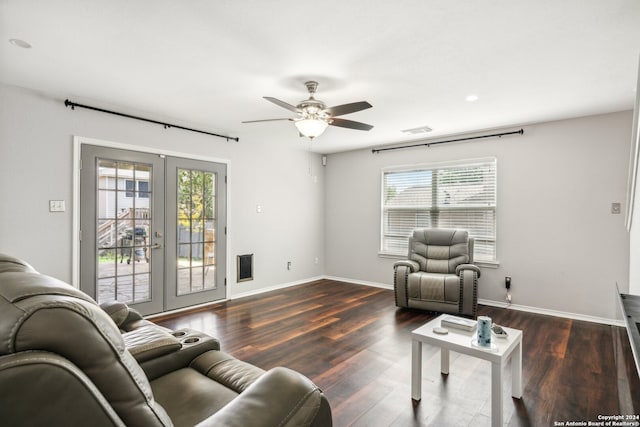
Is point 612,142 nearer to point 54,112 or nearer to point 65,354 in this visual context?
point 65,354

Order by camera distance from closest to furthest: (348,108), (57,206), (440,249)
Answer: (348,108) < (57,206) < (440,249)

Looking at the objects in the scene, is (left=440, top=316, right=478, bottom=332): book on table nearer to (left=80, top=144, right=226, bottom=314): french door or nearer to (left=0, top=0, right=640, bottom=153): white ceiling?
(left=0, top=0, right=640, bottom=153): white ceiling

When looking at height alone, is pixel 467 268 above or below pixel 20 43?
below

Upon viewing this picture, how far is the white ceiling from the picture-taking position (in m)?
2.08

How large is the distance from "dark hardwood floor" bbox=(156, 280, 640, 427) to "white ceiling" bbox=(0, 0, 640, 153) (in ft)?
7.88

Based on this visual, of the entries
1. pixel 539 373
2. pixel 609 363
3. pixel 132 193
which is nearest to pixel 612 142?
pixel 609 363

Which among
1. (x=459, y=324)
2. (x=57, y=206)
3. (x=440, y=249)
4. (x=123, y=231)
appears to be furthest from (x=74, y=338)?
(x=440, y=249)

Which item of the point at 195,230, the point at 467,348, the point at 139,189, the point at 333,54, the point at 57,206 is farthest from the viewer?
the point at 195,230

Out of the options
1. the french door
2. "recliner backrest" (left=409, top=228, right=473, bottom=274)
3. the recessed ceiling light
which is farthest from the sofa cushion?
the recessed ceiling light

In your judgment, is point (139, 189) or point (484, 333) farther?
point (139, 189)

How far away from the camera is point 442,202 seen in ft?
17.5

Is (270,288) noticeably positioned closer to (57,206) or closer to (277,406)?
(57,206)

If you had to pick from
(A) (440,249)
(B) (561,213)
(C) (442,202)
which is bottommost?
(A) (440,249)

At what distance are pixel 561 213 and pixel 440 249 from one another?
157 centimetres
